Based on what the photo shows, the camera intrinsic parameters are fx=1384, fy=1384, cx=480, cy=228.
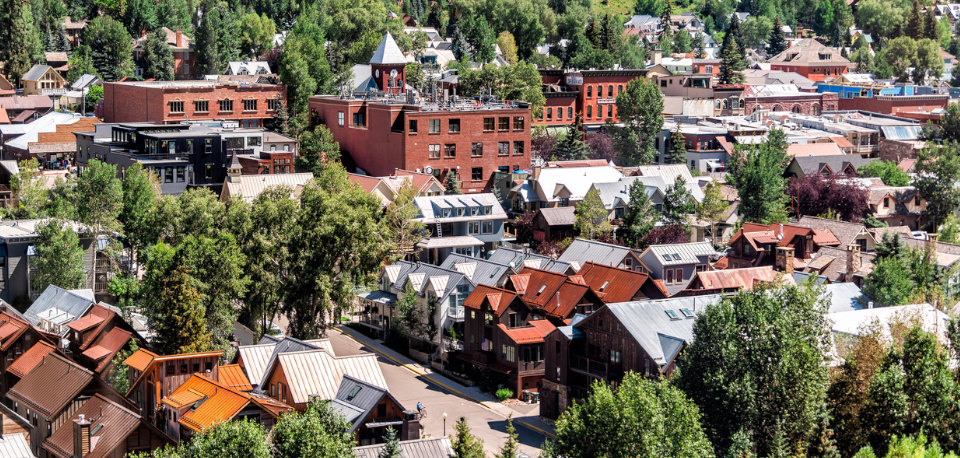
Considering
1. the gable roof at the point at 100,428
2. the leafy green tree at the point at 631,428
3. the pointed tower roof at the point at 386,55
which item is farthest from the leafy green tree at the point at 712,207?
the gable roof at the point at 100,428

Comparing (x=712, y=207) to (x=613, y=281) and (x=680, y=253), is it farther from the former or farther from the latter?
(x=613, y=281)

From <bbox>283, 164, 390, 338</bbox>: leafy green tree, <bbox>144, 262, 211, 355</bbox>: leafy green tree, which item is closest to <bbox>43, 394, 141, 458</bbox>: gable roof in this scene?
<bbox>144, 262, 211, 355</bbox>: leafy green tree

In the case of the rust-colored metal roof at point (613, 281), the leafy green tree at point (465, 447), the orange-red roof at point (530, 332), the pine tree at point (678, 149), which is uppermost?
the pine tree at point (678, 149)

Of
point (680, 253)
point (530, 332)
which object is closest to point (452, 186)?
point (680, 253)

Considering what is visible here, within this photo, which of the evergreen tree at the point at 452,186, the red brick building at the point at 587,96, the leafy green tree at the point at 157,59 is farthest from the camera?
the leafy green tree at the point at 157,59

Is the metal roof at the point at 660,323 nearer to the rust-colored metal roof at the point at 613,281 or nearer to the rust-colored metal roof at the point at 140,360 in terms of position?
the rust-colored metal roof at the point at 613,281

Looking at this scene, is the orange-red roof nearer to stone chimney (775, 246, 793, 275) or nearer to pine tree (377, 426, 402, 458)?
stone chimney (775, 246, 793, 275)
